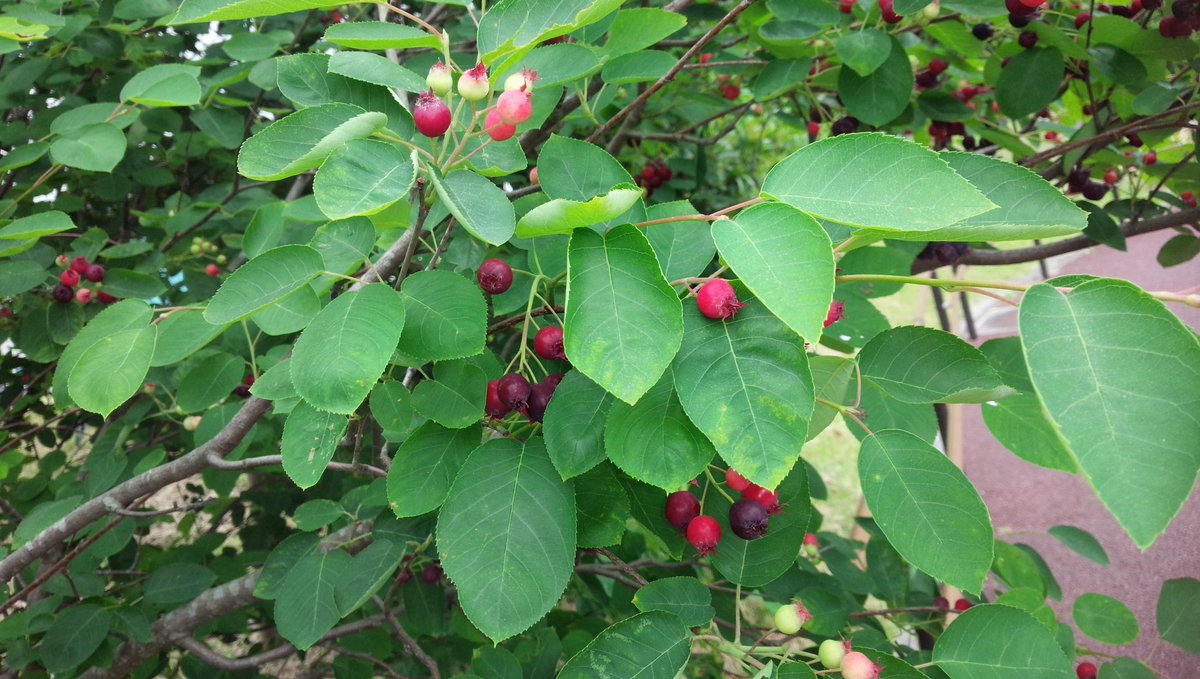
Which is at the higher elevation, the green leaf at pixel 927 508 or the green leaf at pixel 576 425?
the green leaf at pixel 576 425

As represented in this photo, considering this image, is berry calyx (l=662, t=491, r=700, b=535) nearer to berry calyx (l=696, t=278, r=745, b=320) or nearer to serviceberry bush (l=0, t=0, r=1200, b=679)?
serviceberry bush (l=0, t=0, r=1200, b=679)

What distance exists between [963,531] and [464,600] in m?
0.59

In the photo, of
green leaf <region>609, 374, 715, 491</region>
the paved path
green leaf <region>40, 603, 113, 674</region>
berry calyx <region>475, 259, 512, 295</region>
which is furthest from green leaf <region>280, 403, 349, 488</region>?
the paved path

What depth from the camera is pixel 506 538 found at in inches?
35.6

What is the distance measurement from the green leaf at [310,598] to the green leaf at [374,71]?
809mm

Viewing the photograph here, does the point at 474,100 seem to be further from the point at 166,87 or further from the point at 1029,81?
the point at 1029,81

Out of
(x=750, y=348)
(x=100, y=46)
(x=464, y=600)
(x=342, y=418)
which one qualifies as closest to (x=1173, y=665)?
(x=750, y=348)

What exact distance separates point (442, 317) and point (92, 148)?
103 cm

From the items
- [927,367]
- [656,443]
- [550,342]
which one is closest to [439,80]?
[550,342]

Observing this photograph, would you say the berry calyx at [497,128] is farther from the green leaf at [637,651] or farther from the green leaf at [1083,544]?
the green leaf at [1083,544]

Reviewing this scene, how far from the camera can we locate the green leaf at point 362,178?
73 centimetres

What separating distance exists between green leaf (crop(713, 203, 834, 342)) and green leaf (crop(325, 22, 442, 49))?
45 centimetres

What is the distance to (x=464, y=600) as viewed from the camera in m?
0.86

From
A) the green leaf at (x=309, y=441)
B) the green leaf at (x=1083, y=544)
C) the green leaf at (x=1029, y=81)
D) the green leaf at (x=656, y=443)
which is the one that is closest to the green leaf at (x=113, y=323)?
the green leaf at (x=309, y=441)
